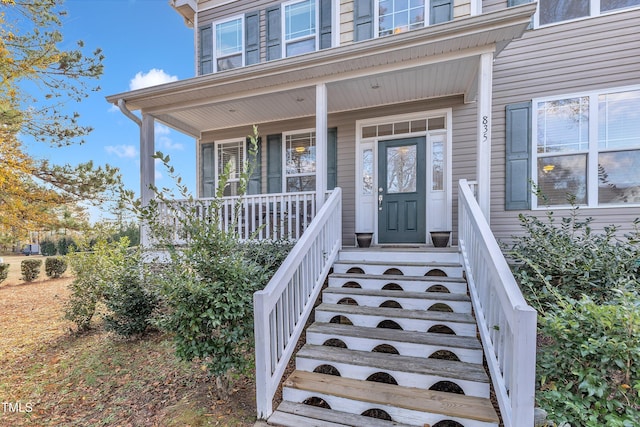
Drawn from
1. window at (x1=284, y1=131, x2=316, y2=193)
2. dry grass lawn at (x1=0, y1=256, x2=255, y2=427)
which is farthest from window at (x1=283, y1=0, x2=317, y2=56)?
dry grass lawn at (x1=0, y1=256, x2=255, y2=427)

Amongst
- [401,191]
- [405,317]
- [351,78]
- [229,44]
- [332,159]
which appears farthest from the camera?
[229,44]

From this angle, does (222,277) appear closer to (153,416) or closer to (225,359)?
(225,359)

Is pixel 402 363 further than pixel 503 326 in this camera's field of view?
Yes

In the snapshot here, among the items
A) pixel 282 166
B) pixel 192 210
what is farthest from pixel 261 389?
pixel 282 166

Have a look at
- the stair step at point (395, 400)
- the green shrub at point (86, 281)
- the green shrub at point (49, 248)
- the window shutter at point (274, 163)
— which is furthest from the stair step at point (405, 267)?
the green shrub at point (49, 248)

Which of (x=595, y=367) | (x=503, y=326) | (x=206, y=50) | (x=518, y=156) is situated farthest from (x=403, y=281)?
(x=206, y=50)

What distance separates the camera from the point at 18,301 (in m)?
7.31

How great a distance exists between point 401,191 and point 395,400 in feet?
12.3

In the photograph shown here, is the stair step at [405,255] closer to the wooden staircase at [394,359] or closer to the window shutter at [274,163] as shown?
the wooden staircase at [394,359]

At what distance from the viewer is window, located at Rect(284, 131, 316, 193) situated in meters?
6.16

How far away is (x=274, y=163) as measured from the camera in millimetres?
6414

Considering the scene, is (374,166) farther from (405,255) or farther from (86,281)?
(86,281)

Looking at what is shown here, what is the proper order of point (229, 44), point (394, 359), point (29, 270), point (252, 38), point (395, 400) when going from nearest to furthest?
point (395, 400) → point (394, 359) → point (252, 38) → point (229, 44) → point (29, 270)

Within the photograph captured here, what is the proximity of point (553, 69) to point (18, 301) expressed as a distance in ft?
Result: 39.5
